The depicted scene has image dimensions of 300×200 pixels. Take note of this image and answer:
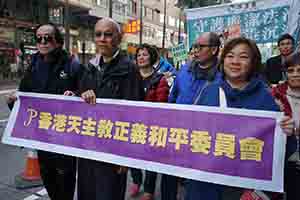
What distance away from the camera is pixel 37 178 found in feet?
13.6

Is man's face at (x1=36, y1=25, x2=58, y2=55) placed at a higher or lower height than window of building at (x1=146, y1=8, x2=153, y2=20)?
lower

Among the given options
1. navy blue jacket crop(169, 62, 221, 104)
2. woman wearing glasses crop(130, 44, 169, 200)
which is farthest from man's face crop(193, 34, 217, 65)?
woman wearing glasses crop(130, 44, 169, 200)

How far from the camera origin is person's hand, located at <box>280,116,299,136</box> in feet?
6.36

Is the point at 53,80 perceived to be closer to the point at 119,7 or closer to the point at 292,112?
the point at 292,112

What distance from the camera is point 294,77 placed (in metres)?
2.21

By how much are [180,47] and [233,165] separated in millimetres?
7262

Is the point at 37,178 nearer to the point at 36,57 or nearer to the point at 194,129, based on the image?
the point at 36,57

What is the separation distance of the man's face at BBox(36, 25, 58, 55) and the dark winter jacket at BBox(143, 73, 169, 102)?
1294 mm

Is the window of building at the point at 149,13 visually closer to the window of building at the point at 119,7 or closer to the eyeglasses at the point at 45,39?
the window of building at the point at 119,7

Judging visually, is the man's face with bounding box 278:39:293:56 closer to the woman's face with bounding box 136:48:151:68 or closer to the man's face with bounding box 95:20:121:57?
the woman's face with bounding box 136:48:151:68

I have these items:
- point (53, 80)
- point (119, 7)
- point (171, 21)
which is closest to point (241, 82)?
point (53, 80)

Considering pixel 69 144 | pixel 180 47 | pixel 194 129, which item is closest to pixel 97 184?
pixel 69 144

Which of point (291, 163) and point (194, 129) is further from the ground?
point (194, 129)

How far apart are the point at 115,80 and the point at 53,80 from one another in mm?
652
